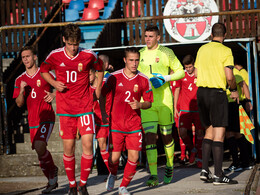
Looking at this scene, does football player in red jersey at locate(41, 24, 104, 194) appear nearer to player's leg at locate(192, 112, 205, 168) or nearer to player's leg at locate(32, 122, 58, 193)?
player's leg at locate(32, 122, 58, 193)

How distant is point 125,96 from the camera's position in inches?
293

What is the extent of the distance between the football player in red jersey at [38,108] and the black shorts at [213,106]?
7.63 feet

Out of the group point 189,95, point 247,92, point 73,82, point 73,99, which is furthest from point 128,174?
point 189,95

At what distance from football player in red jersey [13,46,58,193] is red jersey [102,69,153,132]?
1262 millimetres

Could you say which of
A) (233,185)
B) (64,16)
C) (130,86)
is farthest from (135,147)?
(64,16)

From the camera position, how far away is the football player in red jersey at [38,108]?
8359 millimetres

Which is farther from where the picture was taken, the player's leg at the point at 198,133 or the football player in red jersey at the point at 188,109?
the football player in red jersey at the point at 188,109

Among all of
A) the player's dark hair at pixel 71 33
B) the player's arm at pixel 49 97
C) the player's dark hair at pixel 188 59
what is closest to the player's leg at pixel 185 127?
the player's dark hair at pixel 188 59

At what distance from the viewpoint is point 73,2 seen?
18359 mm

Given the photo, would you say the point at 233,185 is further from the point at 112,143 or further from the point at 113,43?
the point at 113,43

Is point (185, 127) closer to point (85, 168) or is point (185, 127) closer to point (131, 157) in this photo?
point (131, 157)

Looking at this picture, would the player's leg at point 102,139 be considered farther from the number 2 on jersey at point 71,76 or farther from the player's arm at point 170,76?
the number 2 on jersey at point 71,76

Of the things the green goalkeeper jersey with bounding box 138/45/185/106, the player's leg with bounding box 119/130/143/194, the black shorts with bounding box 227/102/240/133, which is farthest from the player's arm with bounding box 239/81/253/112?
the player's leg with bounding box 119/130/143/194

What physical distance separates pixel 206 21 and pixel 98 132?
5.54 meters
